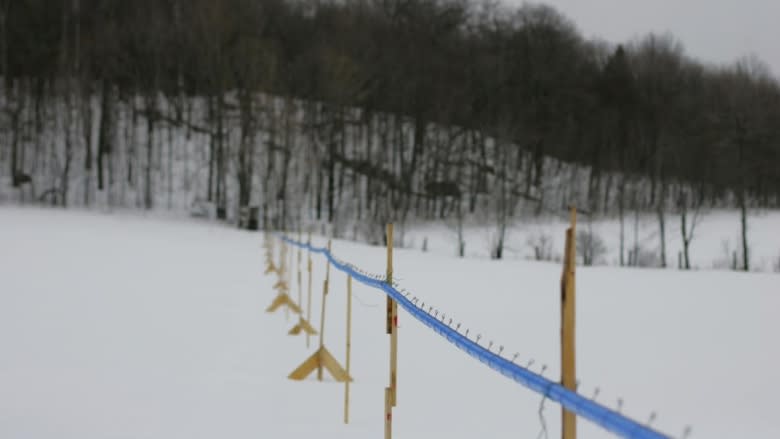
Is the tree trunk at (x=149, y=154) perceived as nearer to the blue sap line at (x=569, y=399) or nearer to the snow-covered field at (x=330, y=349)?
the snow-covered field at (x=330, y=349)

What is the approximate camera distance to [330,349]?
1027cm

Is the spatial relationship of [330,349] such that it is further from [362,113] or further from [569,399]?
[362,113]

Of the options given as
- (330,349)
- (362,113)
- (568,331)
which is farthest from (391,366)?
Result: (362,113)

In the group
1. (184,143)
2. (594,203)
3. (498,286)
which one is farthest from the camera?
(594,203)

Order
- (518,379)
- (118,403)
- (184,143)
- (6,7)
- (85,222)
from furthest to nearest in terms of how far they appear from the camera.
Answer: (184,143) < (6,7) < (85,222) < (118,403) < (518,379)

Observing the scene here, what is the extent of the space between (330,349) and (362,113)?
46221mm

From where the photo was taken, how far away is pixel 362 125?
55.6 m

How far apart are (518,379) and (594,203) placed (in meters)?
54.8

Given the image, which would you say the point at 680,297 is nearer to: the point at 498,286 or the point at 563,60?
the point at 498,286

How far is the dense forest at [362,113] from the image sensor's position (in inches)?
1786

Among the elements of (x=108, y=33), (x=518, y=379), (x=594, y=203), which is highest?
(x=108, y=33)

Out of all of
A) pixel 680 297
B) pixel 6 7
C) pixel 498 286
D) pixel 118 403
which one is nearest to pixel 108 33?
pixel 6 7

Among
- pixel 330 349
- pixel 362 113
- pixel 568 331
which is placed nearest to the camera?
pixel 568 331

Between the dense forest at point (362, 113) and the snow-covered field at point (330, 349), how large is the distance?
70.4 ft
